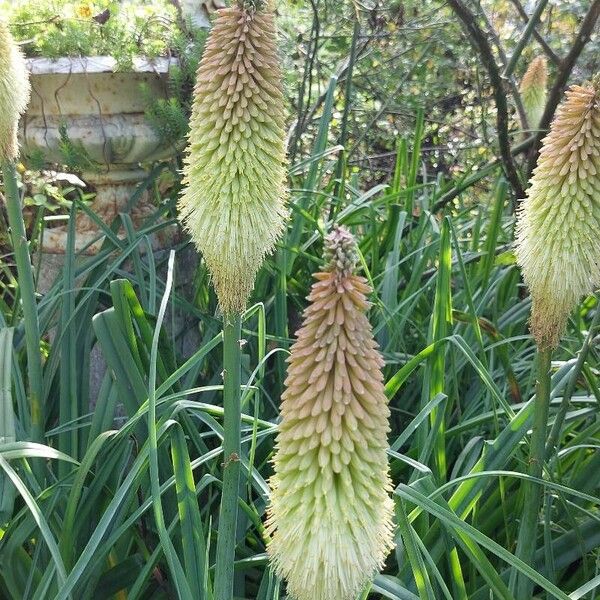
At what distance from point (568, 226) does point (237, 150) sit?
2.33 ft

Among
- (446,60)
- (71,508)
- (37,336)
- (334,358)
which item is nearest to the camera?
(334,358)

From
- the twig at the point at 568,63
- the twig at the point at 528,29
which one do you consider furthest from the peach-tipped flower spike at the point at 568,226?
the twig at the point at 528,29

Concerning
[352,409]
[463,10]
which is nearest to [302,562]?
[352,409]

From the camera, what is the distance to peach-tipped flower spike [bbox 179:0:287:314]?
5.47 ft

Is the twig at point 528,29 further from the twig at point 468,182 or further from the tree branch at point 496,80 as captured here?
the twig at point 468,182

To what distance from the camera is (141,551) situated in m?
2.43

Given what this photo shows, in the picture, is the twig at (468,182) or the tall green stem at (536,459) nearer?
the tall green stem at (536,459)

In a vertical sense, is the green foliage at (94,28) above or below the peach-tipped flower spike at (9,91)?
above

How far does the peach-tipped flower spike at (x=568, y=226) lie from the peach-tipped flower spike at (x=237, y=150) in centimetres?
58

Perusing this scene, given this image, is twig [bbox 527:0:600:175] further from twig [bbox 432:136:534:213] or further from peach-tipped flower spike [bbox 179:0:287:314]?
peach-tipped flower spike [bbox 179:0:287:314]

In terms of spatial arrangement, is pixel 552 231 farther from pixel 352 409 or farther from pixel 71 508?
pixel 71 508

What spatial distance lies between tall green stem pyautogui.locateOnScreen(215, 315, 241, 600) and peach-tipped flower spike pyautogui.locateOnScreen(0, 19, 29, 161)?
0.92 metres

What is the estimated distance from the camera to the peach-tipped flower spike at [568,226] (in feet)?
5.90

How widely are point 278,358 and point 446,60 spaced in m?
3.74
